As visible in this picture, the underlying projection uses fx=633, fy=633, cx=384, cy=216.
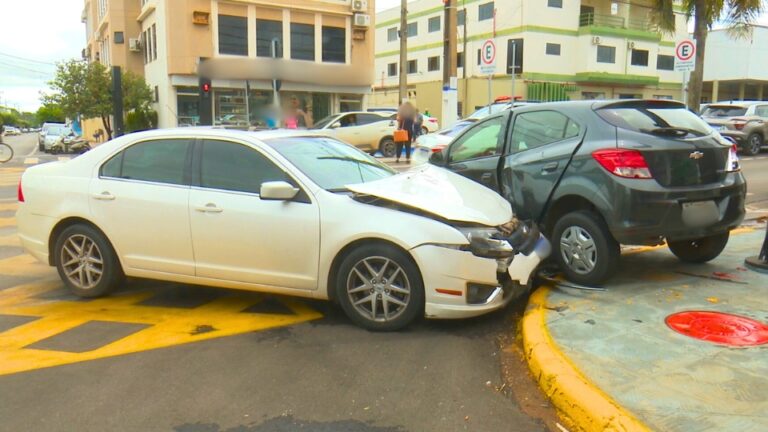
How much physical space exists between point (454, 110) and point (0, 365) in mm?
19581

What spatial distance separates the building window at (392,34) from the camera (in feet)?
170

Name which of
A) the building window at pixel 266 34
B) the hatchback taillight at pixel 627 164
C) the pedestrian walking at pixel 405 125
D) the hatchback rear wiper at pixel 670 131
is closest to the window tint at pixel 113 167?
the hatchback taillight at pixel 627 164

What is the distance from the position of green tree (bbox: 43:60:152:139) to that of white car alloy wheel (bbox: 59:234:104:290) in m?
28.0

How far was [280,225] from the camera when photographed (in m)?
4.90

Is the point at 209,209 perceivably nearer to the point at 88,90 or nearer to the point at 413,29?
the point at 88,90

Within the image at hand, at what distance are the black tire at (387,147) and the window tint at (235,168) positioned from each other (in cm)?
1633

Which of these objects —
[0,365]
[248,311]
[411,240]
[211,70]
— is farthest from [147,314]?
[211,70]

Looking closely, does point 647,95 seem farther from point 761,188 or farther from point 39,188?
point 39,188

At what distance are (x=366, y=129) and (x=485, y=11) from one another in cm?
2475

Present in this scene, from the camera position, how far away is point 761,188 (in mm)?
12953

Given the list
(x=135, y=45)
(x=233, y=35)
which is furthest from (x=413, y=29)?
(x=233, y=35)

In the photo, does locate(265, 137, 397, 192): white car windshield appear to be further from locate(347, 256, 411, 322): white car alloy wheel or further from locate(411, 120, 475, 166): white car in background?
locate(411, 120, 475, 166): white car in background

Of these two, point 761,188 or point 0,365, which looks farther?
point 761,188

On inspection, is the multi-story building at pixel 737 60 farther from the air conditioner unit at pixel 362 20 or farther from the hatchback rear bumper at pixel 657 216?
the hatchback rear bumper at pixel 657 216
